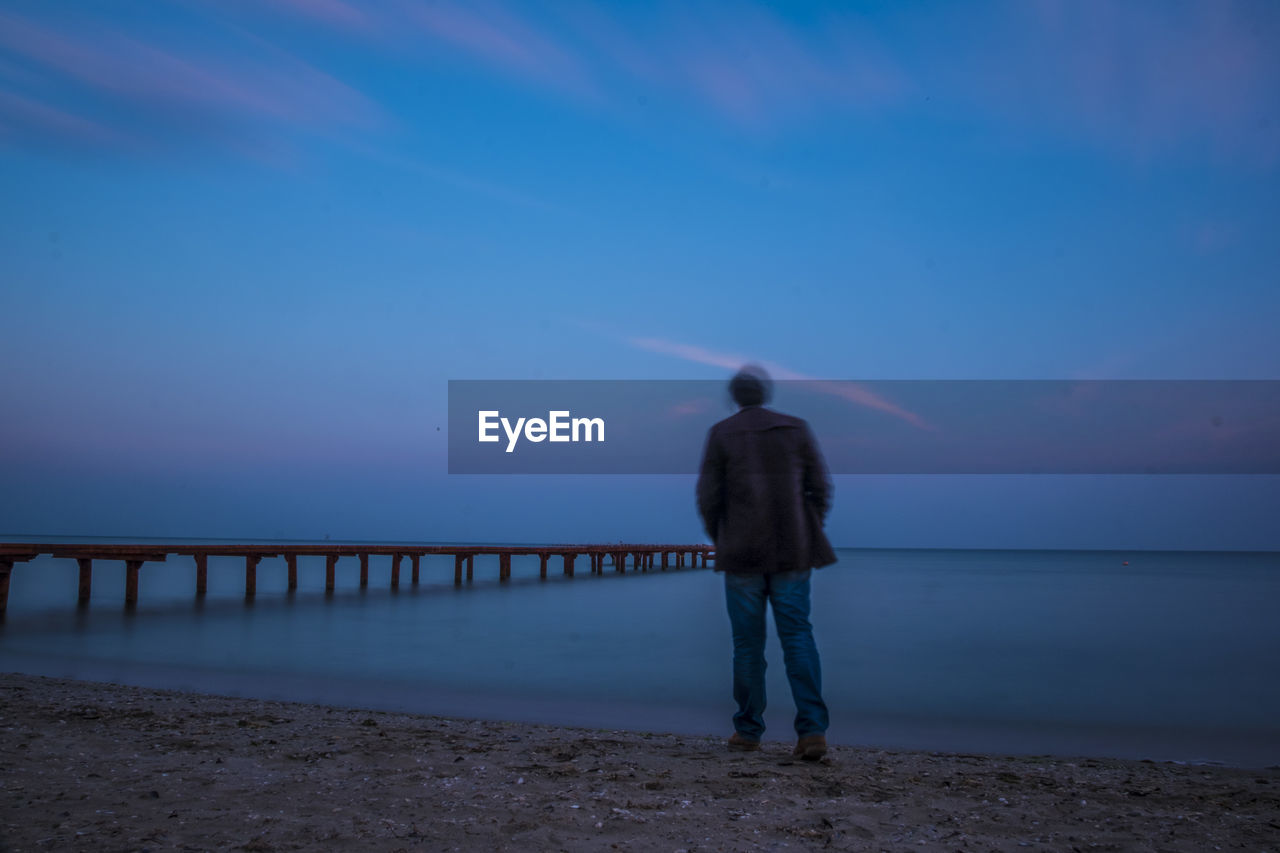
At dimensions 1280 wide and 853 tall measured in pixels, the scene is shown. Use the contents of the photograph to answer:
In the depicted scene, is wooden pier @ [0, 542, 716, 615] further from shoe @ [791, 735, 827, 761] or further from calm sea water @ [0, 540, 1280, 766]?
shoe @ [791, 735, 827, 761]

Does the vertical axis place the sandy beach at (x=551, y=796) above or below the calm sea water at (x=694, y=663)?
above

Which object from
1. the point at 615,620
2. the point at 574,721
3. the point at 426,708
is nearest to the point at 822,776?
the point at 574,721

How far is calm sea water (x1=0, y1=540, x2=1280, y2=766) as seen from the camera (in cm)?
726

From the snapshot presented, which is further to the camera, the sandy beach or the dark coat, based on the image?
the dark coat

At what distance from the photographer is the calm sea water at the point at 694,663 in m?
7.26

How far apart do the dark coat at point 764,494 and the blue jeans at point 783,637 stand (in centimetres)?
8

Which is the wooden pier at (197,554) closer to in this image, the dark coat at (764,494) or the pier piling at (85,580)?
the pier piling at (85,580)

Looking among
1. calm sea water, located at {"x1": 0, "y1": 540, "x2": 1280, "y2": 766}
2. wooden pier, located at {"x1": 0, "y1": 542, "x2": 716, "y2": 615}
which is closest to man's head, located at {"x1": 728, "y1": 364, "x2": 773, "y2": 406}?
calm sea water, located at {"x1": 0, "y1": 540, "x2": 1280, "y2": 766}

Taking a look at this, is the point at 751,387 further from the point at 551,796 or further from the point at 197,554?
the point at 197,554

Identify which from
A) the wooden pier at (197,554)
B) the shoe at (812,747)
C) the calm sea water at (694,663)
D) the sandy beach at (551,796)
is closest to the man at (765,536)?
the shoe at (812,747)

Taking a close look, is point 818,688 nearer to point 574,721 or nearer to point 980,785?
point 980,785

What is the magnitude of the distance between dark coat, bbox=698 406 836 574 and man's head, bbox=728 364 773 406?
0.22ft

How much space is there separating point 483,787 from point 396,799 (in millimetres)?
350

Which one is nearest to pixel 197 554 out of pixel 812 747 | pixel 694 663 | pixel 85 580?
pixel 85 580
